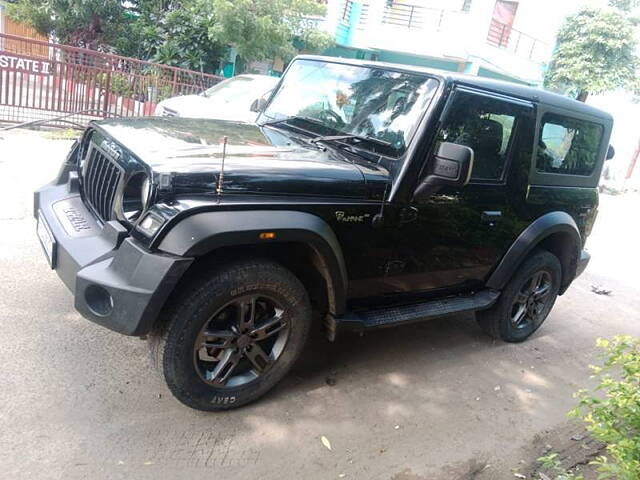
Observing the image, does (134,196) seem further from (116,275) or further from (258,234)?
(258,234)

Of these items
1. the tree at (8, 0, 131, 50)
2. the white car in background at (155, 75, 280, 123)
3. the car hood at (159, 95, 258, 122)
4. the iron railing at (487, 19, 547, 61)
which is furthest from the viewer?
the iron railing at (487, 19, 547, 61)

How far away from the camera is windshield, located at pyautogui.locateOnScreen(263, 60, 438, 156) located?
10.9ft

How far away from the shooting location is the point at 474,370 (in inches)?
162

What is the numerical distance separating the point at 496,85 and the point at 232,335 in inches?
92.7

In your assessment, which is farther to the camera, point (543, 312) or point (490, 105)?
point (543, 312)

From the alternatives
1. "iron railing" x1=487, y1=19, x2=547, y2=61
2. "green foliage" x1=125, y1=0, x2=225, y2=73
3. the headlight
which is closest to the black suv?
the headlight

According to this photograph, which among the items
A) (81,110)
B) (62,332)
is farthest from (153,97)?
(62,332)

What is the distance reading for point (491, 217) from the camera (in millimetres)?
3791

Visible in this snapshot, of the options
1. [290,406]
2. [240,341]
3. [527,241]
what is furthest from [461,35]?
[240,341]

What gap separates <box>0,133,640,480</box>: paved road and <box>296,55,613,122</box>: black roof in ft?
6.54

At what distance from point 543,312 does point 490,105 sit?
2.12 meters

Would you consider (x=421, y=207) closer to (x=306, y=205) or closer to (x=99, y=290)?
(x=306, y=205)

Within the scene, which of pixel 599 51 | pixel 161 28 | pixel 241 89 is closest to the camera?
pixel 241 89

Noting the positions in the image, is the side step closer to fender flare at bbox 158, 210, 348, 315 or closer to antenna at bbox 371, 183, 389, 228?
fender flare at bbox 158, 210, 348, 315
